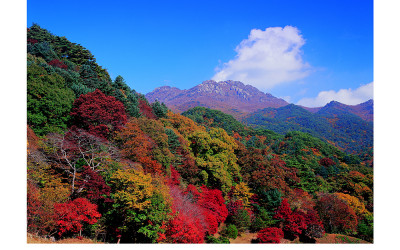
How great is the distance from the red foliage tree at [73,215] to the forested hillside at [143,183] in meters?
0.05

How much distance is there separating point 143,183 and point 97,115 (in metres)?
8.09

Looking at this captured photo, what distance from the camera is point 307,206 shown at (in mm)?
23781

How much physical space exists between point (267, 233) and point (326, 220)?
9155 mm

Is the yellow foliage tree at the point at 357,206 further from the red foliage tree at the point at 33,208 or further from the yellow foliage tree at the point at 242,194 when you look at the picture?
the red foliage tree at the point at 33,208

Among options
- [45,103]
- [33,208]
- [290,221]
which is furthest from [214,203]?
Answer: [45,103]

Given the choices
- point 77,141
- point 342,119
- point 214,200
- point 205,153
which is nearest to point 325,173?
point 205,153

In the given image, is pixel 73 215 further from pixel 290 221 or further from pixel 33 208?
pixel 290 221

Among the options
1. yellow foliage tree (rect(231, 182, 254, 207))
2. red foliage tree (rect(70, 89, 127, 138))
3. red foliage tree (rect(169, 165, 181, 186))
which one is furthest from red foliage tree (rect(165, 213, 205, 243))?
yellow foliage tree (rect(231, 182, 254, 207))

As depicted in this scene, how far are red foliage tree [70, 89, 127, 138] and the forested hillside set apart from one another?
0.07m

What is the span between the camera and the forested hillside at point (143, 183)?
37.8 ft

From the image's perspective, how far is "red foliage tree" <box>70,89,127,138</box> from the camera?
1709 centimetres

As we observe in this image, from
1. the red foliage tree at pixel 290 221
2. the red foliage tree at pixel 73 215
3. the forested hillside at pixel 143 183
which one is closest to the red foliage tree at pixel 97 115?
the forested hillside at pixel 143 183

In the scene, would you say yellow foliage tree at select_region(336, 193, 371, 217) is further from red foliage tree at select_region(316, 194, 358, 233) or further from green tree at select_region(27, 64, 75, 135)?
green tree at select_region(27, 64, 75, 135)

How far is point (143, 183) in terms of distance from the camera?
1190cm
